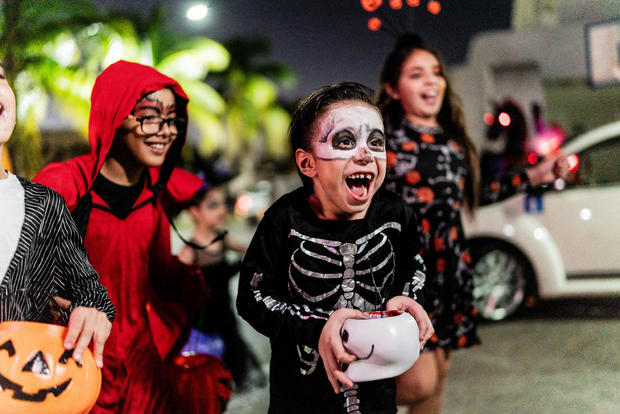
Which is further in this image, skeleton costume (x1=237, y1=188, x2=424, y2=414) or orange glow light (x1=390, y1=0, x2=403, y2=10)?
orange glow light (x1=390, y1=0, x2=403, y2=10)

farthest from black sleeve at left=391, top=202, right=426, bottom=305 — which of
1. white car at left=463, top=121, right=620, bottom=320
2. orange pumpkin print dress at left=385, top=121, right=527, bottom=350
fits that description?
white car at left=463, top=121, right=620, bottom=320

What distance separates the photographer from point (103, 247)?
6.72 ft

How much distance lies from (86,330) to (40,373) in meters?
0.16

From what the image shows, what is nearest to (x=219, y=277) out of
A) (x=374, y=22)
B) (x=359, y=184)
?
(x=374, y=22)

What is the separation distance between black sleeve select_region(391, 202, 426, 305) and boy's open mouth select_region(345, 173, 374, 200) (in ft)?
0.75

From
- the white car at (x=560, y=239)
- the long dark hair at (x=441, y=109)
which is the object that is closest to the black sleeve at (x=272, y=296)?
the long dark hair at (x=441, y=109)

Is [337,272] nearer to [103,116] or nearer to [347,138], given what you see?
[347,138]

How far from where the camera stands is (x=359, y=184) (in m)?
1.81

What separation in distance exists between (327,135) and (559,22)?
13404 mm

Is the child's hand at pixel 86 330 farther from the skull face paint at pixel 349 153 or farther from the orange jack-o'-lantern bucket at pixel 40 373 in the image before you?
the skull face paint at pixel 349 153

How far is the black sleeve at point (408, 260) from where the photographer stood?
→ 189 cm

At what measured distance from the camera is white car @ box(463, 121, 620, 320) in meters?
5.74

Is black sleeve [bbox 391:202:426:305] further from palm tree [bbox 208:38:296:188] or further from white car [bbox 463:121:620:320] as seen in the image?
palm tree [bbox 208:38:296:188]

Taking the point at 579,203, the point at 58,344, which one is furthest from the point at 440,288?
the point at 579,203
